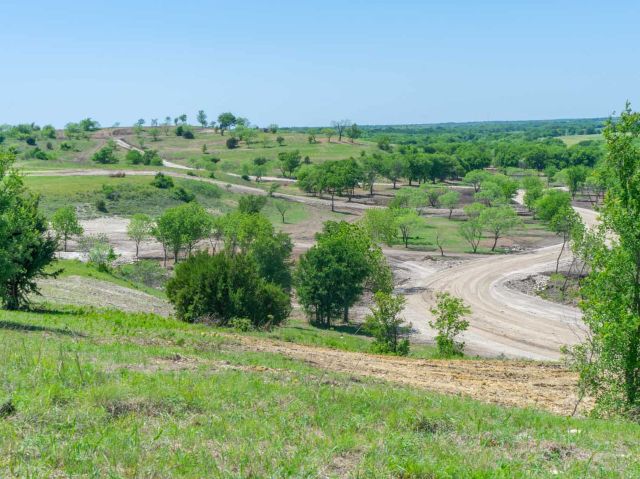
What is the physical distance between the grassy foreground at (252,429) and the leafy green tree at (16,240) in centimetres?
792

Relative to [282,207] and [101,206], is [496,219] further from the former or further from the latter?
[101,206]

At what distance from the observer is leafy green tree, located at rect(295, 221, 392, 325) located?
51594mm

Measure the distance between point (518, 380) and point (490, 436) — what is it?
39.7ft

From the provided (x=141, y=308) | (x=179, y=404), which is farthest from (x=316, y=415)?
(x=141, y=308)

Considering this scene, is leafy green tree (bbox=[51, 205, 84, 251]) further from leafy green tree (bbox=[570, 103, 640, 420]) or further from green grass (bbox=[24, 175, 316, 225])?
leafy green tree (bbox=[570, 103, 640, 420])

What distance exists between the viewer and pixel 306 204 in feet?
372

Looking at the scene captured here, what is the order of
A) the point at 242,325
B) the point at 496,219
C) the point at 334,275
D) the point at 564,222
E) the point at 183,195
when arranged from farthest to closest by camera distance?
1. the point at 183,195
2. the point at 496,219
3. the point at 564,222
4. the point at 334,275
5. the point at 242,325

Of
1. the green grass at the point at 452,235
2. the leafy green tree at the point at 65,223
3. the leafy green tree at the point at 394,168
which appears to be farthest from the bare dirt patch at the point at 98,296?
the leafy green tree at the point at 394,168

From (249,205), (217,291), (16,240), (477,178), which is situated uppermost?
(16,240)

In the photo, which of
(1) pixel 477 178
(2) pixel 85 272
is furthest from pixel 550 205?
(2) pixel 85 272

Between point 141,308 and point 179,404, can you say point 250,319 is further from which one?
point 179,404

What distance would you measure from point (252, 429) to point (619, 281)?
1056 centimetres

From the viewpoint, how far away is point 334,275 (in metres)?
51.2

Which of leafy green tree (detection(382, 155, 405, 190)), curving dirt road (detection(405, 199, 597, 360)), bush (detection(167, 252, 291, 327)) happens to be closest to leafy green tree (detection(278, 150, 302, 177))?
leafy green tree (detection(382, 155, 405, 190))
